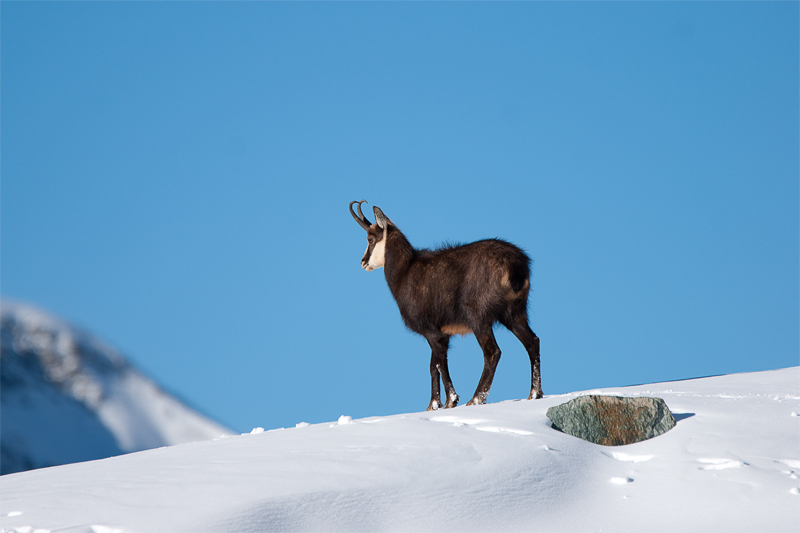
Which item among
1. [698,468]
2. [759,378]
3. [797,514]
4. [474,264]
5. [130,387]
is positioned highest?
[130,387]

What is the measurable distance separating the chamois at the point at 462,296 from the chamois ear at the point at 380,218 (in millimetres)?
29

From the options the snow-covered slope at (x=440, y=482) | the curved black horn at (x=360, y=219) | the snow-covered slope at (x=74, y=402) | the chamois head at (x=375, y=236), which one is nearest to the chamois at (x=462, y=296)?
the chamois head at (x=375, y=236)

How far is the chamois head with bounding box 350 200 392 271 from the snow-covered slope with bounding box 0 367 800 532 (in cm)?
387

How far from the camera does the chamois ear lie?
424 inches

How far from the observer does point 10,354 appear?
35.8 metres

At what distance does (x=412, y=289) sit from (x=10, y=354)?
102 feet

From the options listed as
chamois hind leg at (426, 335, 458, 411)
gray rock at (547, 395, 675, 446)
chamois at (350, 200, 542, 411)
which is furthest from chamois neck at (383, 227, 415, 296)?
gray rock at (547, 395, 675, 446)

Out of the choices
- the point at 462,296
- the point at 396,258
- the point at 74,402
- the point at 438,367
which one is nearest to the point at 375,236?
the point at 396,258

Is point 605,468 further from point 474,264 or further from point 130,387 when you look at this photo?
point 130,387

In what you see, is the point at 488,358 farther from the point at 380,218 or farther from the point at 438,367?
the point at 380,218

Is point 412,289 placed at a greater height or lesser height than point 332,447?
greater

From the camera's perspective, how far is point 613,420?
6984 millimetres

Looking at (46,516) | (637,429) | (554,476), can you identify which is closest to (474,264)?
(637,429)

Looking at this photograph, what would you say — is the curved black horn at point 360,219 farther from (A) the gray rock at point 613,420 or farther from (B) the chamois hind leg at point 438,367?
(A) the gray rock at point 613,420
